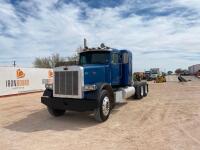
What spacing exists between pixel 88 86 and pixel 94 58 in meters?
2.73

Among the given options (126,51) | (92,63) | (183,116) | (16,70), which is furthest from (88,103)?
(16,70)

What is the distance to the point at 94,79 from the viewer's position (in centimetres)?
1138

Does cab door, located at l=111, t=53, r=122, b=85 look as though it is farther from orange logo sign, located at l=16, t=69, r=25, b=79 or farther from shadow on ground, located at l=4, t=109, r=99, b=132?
orange logo sign, located at l=16, t=69, r=25, b=79

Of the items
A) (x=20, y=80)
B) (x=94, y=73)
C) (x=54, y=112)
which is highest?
(x=94, y=73)

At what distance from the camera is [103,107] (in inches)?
422

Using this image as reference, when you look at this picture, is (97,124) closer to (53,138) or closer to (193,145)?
(53,138)

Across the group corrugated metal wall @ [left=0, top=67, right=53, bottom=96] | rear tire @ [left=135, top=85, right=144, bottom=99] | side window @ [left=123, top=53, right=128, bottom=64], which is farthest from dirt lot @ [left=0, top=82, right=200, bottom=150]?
corrugated metal wall @ [left=0, top=67, right=53, bottom=96]

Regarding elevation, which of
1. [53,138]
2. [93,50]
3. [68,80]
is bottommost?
[53,138]

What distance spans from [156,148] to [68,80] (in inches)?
190

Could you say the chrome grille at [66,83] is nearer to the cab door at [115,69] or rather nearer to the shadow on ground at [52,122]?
the shadow on ground at [52,122]

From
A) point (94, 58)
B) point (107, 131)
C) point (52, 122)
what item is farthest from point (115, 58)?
point (107, 131)

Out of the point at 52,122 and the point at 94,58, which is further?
the point at 94,58

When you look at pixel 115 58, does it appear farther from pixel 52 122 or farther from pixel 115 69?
pixel 52 122

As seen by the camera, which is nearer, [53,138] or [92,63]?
[53,138]
